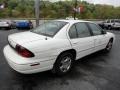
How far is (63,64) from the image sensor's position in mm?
4332

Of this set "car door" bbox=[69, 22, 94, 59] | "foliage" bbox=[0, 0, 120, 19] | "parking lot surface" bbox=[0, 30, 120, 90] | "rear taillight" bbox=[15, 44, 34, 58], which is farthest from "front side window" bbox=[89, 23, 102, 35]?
"foliage" bbox=[0, 0, 120, 19]

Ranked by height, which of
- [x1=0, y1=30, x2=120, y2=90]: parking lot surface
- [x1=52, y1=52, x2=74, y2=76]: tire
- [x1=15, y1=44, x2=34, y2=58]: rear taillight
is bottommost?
[x1=0, y1=30, x2=120, y2=90]: parking lot surface

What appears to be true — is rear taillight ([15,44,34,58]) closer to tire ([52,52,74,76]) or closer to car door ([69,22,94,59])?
tire ([52,52,74,76])

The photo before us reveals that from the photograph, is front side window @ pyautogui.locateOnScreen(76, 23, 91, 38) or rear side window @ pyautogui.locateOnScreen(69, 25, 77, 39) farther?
front side window @ pyautogui.locateOnScreen(76, 23, 91, 38)

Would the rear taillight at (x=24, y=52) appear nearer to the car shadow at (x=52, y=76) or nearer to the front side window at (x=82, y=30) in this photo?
the car shadow at (x=52, y=76)

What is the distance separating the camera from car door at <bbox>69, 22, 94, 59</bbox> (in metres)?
4.42

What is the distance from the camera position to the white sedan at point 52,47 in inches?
140

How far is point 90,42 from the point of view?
500 cm

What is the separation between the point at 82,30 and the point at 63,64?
122 cm

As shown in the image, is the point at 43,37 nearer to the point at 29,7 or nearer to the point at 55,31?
the point at 55,31

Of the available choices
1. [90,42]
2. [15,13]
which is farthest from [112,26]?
[15,13]

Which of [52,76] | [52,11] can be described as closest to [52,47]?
[52,76]

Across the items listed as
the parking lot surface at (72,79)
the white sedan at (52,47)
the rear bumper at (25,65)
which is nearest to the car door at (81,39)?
the white sedan at (52,47)

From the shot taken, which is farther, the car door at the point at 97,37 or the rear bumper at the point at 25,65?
the car door at the point at 97,37
